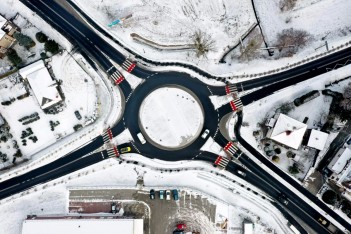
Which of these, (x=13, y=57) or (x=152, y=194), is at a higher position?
(x=13, y=57)

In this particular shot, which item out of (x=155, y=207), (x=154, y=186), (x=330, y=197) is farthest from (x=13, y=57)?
(x=330, y=197)

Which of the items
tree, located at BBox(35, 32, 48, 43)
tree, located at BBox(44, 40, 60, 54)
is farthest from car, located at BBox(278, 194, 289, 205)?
tree, located at BBox(35, 32, 48, 43)

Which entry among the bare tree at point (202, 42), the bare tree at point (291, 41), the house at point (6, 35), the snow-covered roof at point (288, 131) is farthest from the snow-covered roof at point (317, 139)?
the house at point (6, 35)

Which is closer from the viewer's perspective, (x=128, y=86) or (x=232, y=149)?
(x=232, y=149)

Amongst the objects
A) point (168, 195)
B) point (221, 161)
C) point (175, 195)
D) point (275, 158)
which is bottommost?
point (175, 195)

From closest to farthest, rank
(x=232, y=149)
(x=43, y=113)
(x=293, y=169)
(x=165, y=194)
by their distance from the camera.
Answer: (x=165, y=194) < (x=293, y=169) < (x=43, y=113) < (x=232, y=149)

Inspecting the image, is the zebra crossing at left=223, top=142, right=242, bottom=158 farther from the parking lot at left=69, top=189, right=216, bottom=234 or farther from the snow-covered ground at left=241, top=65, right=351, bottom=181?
the parking lot at left=69, top=189, right=216, bottom=234

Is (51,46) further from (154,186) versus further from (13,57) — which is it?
(154,186)
